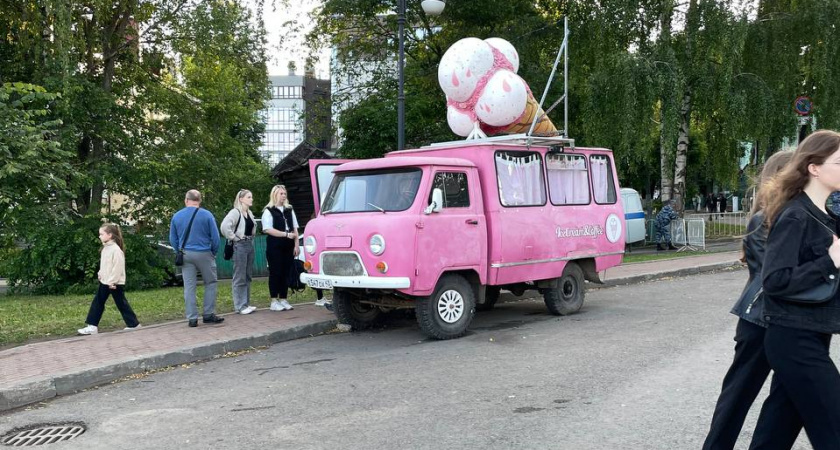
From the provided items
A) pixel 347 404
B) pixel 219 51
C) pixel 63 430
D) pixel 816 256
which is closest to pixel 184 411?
pixel 63 430

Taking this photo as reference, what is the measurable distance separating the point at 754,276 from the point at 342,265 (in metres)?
5.62

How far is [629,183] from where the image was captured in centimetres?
4325

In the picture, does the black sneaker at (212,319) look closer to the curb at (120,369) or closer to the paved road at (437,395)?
the curb at (120,369)

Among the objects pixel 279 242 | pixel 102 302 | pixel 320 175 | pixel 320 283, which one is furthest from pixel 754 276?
pixel 102 302

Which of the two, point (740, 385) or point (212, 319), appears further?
point (212, 319)

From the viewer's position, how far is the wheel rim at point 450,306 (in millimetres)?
8703

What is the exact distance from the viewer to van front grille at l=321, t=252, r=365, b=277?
8.48m

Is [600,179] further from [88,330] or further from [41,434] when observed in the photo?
[41,434]

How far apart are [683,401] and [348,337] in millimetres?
4782

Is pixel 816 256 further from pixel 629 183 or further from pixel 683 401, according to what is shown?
pixel 629 183

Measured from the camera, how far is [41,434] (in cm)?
547

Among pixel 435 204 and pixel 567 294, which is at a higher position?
pixel 435 204

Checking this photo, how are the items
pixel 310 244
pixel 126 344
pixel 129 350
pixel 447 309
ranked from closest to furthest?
pixel 129 350 < pixel 126 344 < pixel 447 309 < pixel 310 244

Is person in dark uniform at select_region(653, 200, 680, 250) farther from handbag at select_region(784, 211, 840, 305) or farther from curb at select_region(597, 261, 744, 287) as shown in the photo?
handbag at select_region(784, 211, 840, 305)
